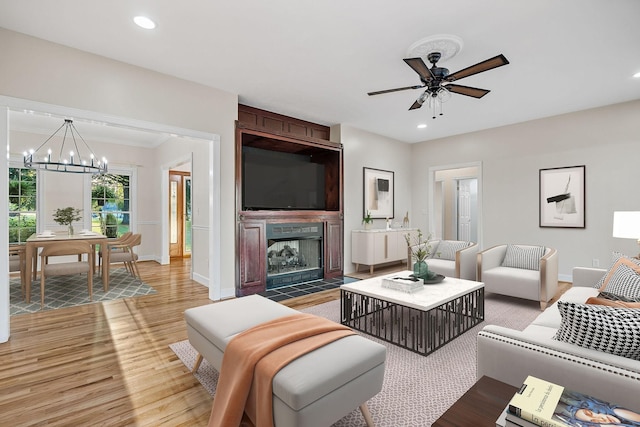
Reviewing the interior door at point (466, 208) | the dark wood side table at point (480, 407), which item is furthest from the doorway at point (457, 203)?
the dark wood side table at point (480, 407)

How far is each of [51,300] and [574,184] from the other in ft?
24.6

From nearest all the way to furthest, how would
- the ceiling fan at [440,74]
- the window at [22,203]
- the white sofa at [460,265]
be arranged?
the ceiling fan at [440,74] → the white sofa at [460,265] → the window at [22,203]

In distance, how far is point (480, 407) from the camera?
41.7 inches

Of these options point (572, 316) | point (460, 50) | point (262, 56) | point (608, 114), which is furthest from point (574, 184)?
point (262, 56)

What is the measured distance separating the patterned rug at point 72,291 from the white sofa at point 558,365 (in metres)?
4.17

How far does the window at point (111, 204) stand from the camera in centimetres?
636

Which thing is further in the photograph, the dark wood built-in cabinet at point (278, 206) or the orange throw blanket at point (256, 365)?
the dark wood built-in cabinet at point (278, 206)

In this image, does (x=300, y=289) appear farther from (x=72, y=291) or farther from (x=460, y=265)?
(x=72, y=291)

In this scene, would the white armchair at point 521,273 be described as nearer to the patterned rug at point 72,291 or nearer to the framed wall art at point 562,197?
the framed wall art at point 562,197

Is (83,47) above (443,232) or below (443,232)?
above

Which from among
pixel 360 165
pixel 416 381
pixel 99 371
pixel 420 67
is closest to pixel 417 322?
pixel 416 381

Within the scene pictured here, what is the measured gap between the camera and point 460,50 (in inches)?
115

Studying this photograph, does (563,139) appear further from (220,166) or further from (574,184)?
(220,166)

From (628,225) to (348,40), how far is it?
116 inches
